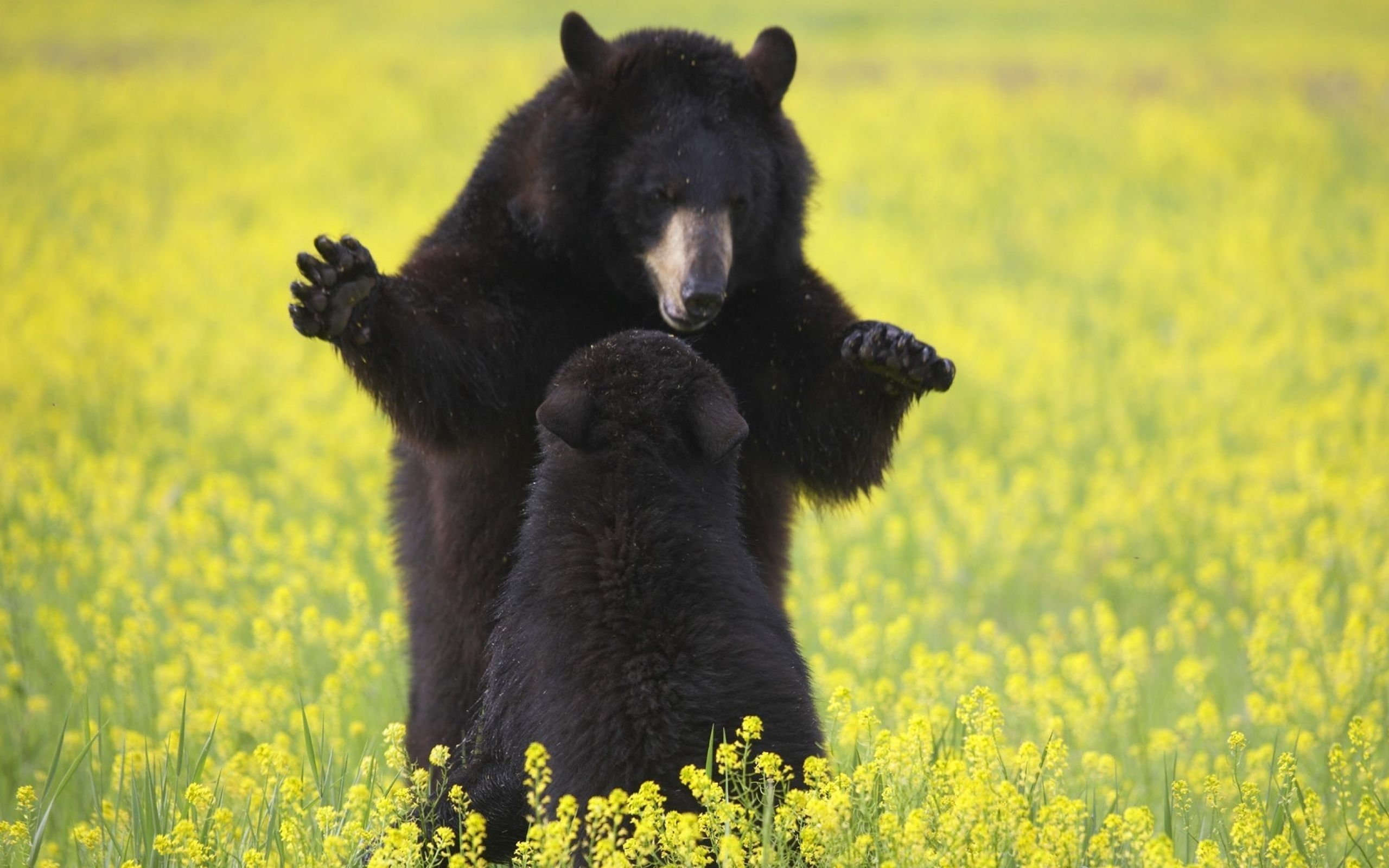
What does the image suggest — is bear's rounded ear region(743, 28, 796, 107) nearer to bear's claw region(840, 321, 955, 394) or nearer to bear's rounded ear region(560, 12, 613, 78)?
bear's rounded ear region(560, 12, 613, 78)

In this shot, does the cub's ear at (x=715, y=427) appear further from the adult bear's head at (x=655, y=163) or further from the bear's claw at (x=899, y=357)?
the adult bear's head at (x=655, y=163)

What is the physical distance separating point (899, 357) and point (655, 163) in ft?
3.11

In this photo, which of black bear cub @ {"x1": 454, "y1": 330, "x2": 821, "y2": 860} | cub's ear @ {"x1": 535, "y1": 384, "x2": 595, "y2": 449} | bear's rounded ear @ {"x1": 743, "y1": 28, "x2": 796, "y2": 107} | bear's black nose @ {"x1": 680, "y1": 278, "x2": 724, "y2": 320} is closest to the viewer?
black bear cub @ {"x1": 454, "y1": 330, "x2": 821, "y2": 860}

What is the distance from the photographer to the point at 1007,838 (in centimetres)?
317

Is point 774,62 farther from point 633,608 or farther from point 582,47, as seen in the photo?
point 633,608

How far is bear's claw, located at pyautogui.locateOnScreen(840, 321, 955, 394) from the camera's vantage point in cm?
387

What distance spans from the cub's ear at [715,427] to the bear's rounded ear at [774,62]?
1382 millimetres

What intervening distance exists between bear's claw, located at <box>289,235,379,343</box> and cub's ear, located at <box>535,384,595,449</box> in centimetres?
55

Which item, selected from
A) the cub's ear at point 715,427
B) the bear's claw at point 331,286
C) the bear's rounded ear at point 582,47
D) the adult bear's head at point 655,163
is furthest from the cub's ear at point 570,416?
the bear's rounded ear at point 582,47

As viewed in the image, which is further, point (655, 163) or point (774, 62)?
point (774, 62)

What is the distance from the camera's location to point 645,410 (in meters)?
3.42

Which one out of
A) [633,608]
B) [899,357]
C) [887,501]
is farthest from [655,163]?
[887,501]

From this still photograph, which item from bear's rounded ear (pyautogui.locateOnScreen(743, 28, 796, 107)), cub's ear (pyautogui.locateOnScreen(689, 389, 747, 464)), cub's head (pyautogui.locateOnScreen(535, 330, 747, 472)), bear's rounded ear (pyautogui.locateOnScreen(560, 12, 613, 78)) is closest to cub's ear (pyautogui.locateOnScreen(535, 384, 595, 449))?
cub's head (pyautogui.locateOnScreen(535, 330, 747, 472))

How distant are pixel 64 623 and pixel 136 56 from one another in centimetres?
2327
